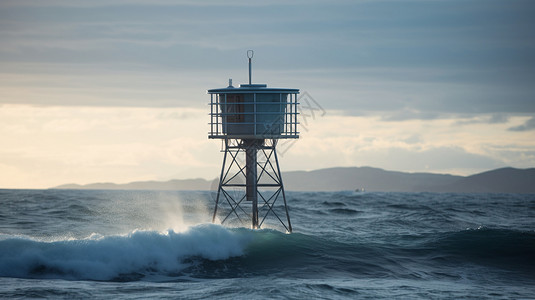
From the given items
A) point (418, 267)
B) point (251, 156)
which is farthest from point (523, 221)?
point (251, 156)

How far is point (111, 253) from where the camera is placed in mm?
24234

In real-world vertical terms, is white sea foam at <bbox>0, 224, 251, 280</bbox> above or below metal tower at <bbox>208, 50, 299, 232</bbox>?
below

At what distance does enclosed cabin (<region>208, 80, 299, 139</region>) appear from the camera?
28.3 metres

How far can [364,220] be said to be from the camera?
4975 cm

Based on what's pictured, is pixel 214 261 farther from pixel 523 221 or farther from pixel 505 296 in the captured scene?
pixel 523 221

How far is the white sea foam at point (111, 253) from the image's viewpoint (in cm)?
2269

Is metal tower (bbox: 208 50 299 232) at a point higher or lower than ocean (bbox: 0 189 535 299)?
higher

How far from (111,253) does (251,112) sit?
8.26 m

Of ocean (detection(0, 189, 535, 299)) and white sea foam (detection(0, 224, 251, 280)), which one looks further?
white sea foam (detection(0, 224, 251, 280))

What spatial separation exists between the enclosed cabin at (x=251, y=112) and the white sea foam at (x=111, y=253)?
4.45 meters

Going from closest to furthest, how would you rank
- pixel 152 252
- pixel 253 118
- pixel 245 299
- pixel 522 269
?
pixel 245 299, pixel 152 252, pixel 253 118, pixel 522 269

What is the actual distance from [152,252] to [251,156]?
635 cm

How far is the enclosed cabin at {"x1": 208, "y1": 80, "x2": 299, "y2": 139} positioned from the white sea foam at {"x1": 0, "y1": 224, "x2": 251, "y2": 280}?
4453mm

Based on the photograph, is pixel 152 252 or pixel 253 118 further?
pixel 253 118
